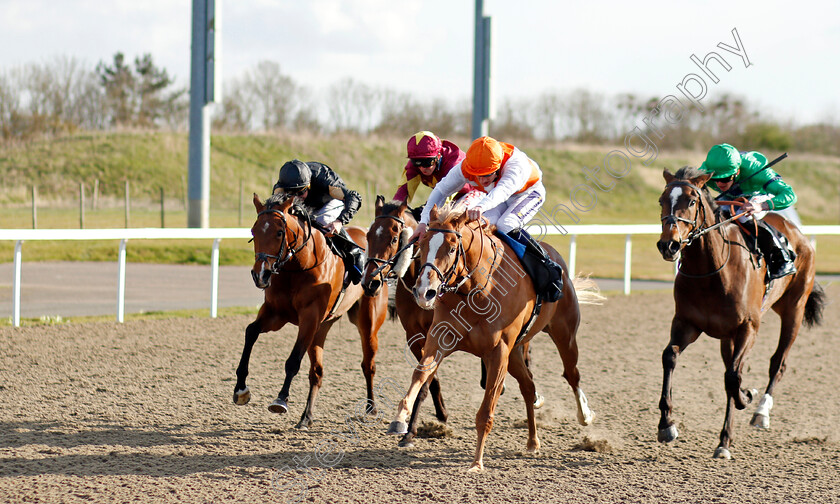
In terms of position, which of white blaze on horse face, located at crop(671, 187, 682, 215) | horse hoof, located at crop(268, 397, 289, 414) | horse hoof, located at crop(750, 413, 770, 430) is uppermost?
white blaze on horse face, located at crop(671, 187, 682, 215)

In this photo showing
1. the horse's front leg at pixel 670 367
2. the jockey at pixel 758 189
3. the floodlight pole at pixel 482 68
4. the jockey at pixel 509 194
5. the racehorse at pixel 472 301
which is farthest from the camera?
the floodlight pole at pixel 482 68

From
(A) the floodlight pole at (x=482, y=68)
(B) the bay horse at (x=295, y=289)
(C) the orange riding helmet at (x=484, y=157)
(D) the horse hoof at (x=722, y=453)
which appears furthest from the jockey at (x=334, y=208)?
(A) the floodlight pole at (x=482, y=68)

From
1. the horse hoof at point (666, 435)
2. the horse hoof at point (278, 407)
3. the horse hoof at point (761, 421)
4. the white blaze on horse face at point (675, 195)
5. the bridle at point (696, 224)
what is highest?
the white blaze on horse face at point (675, 195)

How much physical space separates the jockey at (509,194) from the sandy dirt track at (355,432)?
111 centimetres

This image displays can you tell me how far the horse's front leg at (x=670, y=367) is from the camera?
4.78 m

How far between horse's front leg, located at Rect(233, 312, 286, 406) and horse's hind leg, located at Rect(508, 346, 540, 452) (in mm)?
1484

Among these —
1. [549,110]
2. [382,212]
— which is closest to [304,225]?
[382,212]

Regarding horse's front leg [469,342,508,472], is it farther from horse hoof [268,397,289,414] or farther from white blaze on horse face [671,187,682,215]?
white blaze on horse face [671,187,682,215]

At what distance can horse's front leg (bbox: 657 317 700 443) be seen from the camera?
15.7ft

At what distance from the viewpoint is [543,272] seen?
15.7ft

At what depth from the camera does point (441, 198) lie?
4938mm

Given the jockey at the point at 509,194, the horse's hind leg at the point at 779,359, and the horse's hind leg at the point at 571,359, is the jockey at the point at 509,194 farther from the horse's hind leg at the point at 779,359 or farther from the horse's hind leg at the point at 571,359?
the horse's hind leg at the point at 779,359

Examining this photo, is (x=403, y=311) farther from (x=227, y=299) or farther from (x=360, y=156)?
(x=360, y=156)

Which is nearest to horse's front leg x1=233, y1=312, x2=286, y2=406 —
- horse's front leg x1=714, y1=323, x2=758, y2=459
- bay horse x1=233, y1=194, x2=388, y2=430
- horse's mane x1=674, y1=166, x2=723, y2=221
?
bay horse x1=233, y1=194, x2=388, y2=430
